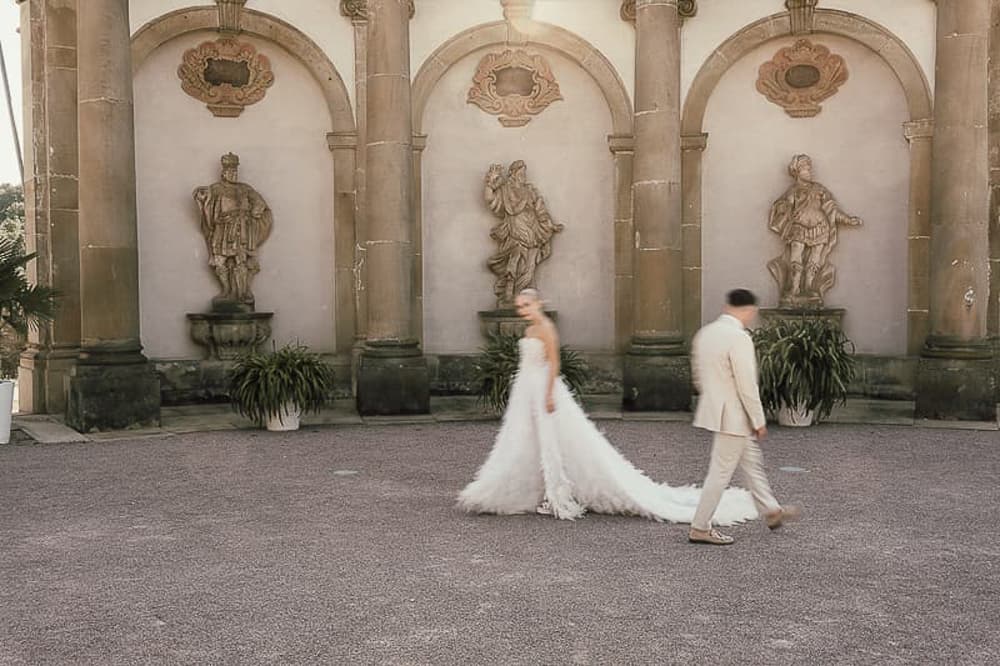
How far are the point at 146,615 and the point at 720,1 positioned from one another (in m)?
13.1

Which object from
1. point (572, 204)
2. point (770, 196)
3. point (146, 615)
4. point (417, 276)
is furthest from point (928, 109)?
point (146, 615)

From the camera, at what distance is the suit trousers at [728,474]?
6770mm

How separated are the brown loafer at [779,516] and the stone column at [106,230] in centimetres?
803

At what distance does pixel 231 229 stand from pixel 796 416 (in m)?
8.39

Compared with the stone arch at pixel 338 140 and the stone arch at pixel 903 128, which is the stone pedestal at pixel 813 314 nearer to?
the stone arch at pixel 903 128

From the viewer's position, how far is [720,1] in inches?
614

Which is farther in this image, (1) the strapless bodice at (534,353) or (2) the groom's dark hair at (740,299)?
(1) the strapless bodice at (534,353)

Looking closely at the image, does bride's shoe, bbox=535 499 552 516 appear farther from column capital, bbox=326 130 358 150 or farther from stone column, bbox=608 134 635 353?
column capital, bbox=326 130 358 150

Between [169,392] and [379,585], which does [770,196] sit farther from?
[379,585]

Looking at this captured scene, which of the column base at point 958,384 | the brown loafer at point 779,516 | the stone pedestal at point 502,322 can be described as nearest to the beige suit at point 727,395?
the brown loafer at point 779,516

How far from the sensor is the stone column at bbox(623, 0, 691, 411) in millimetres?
13586

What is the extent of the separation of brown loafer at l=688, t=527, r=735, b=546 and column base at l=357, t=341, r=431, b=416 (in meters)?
6.94

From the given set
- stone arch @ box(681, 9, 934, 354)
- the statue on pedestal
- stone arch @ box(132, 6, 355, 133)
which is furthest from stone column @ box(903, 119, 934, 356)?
the statue on pedestal

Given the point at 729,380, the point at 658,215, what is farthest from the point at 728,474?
the point at 658,215
